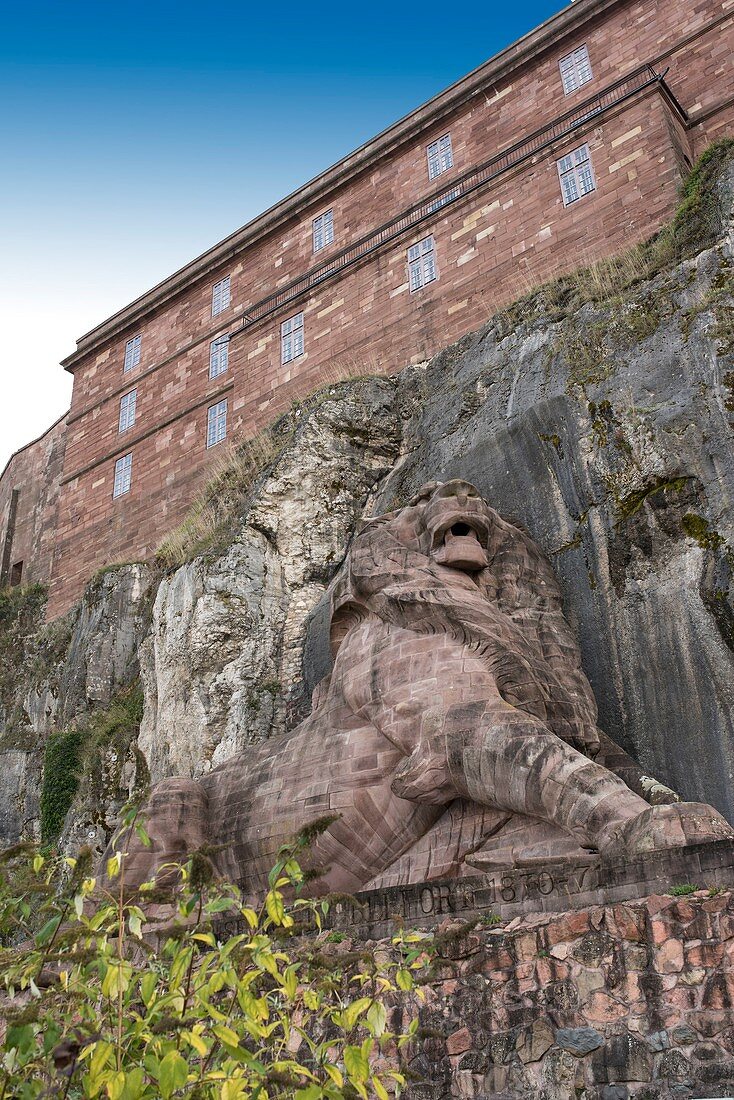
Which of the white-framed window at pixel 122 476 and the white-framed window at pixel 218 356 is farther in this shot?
the white-framed window at pixel 122 476

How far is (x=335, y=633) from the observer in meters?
9.83

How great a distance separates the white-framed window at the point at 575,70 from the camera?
21495mm

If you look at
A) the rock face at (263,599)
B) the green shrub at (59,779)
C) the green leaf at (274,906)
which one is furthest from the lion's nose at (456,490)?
the green shrub at (59,779)

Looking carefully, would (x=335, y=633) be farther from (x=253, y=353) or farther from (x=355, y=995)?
(x=253, y=353)

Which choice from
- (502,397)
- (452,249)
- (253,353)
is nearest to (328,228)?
(253,353)

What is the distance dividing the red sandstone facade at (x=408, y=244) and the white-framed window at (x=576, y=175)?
40 mm

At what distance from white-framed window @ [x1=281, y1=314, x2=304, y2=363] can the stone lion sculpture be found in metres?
13.8

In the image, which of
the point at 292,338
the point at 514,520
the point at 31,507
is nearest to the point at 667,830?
the point at 514,520

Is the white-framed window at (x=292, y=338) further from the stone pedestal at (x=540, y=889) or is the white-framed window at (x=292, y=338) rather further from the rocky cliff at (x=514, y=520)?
the stone pedestal at (x=540, y=889)

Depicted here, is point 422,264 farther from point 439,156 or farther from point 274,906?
point 274,906

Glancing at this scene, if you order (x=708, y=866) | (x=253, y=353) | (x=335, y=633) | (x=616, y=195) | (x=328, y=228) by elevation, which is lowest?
(x=708, y=866)

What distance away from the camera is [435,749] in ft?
24.9

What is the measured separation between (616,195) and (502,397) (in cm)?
730

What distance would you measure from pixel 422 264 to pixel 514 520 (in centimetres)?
1190
